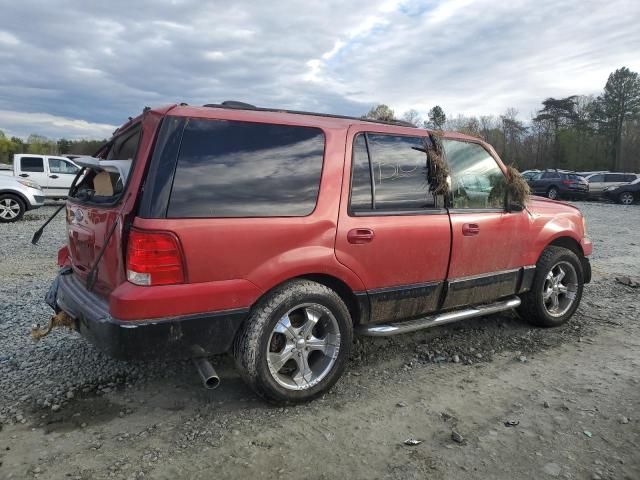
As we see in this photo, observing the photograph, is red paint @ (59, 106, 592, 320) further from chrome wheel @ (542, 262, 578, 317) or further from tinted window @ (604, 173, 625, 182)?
tinted window @ (604, 173, 625, 182)

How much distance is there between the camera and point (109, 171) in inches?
132

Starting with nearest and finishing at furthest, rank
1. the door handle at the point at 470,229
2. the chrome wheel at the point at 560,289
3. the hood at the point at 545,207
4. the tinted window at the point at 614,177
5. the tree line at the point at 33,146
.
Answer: the door handle at the point at 470,229
the hood at the point at 545,207
the chrome wheel at the point at 560,289
the tinted window at the point at 614,177
the tree line at the point at 33,146

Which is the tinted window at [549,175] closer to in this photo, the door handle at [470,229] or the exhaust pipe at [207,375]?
the door handle at [470,229]

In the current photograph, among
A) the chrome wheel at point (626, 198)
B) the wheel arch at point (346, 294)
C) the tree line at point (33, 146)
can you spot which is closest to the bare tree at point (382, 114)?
the wheel arch at point (346, 294)

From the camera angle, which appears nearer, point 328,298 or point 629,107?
point 328,298

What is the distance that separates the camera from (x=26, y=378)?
3.46 m

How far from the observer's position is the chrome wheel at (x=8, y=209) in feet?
39.1

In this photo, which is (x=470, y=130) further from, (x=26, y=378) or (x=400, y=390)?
(x=26, y=378)

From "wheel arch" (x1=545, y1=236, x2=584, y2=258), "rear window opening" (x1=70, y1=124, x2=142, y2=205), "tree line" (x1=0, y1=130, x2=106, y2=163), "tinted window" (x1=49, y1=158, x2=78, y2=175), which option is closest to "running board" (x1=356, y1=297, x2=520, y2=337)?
"wheel arch" (x1=545, y1=236, x2=584, y2=258)

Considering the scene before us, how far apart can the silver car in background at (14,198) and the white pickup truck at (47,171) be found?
3.52 meters

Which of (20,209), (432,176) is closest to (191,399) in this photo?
(432,176)

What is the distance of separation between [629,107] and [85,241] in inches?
2131

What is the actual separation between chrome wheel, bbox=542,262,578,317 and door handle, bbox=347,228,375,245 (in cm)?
227

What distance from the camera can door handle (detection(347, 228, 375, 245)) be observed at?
3.23 metres
